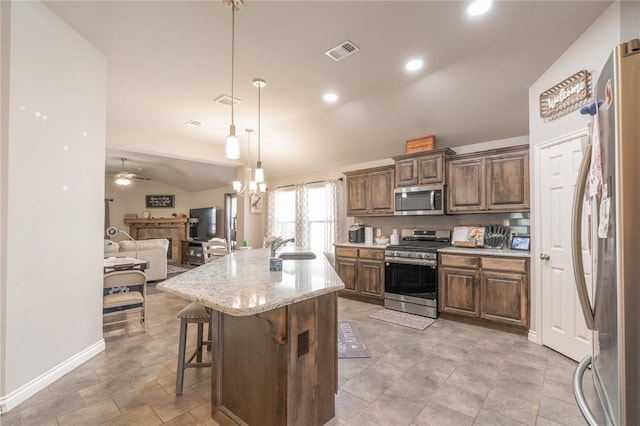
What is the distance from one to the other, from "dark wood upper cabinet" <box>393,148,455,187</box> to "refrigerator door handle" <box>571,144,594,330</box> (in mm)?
3196

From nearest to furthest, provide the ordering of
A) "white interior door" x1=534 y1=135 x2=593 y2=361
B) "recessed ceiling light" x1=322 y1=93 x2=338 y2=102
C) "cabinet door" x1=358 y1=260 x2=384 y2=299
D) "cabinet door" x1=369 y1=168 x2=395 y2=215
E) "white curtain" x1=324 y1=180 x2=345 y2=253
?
"white interior door" x1=534 y1=135 x2=593 y2=361
"recessed ceiling light" x1=322 y1=93 x2=338 y2=102
"cabinet door" x1=358 y1=260 x2=384 y2=299
"cabinet door" x1=369 y1=168 x2=395 y2=215
"white curtain" x1=324 y1=180 x2=345 y2=253

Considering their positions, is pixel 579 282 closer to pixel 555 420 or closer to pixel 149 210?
pixel 555 420

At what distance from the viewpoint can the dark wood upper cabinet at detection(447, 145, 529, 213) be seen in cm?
341

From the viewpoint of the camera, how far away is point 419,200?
4203 mm

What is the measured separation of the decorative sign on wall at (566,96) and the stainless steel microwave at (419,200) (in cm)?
145

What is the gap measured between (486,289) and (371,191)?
227 centimetres

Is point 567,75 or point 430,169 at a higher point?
point 567,75

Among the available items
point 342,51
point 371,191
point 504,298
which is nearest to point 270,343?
point 342,51

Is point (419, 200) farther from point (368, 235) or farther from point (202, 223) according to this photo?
point (202, 223)

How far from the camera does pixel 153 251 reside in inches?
235

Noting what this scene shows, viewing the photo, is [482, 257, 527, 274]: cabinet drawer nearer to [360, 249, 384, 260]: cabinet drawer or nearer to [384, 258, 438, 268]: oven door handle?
[384, 258, 438, 268]: oven door handle

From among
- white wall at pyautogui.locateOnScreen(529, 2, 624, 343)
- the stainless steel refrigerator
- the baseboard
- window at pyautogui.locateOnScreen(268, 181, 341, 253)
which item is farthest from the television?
the stainless steel refrigerator

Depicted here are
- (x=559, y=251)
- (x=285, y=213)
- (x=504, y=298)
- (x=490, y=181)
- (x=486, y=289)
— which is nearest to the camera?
(x=559, y=251)

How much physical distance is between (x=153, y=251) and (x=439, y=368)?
227 inches
